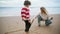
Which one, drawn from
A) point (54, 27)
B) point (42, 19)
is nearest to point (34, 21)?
point (42, 19)

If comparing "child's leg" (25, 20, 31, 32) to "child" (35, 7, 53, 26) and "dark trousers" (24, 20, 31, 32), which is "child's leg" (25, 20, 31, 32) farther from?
"child" (35, 7, 53, 26)

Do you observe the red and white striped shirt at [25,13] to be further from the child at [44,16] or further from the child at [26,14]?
the child at [44,16]

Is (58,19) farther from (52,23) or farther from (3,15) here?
(3,15)

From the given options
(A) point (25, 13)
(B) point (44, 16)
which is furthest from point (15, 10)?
(B) point (44, 16)

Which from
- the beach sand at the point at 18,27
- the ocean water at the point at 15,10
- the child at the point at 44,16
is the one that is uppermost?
the ocean water at the point at 15,10

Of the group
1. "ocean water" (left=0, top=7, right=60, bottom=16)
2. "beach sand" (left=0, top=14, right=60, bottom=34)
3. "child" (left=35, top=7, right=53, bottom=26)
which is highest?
"ocean water" (left=0, top=7, right=60, bottom=16)

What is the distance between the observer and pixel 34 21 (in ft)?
3.07

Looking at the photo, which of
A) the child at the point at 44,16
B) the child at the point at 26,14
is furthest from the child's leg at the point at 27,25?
the child at the point at 44,16

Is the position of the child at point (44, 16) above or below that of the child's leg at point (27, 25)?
above

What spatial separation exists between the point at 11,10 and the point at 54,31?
0.40 metres

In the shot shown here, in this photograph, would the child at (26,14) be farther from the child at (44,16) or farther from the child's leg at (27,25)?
the child at (44,16)

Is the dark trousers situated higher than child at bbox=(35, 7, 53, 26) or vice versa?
child at bbox=(35, 7, 53, 26)

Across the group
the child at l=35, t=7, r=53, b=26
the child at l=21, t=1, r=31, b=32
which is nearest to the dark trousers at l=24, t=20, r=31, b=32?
the child at l=21, t=1, r=31, b=32

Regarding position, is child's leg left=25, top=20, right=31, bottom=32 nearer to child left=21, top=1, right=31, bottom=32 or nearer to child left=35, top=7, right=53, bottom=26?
child left=21, top=1, right=31, bottom=32
